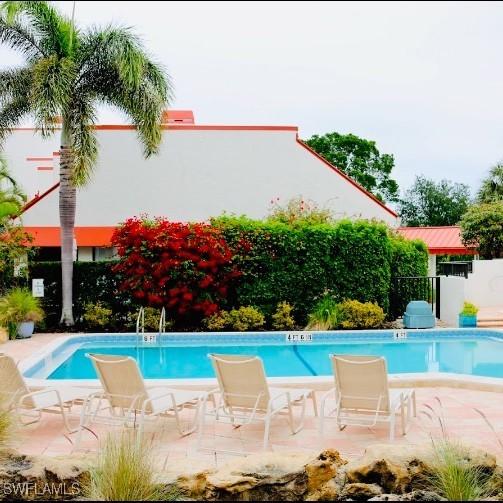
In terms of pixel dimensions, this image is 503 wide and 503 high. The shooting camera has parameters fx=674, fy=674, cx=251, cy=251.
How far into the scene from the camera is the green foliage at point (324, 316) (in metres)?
20.1

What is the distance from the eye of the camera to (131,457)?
4973 millimetres

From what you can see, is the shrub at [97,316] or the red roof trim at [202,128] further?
the red roof trim at [202,128]

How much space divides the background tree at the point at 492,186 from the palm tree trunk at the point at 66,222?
77.1 ft

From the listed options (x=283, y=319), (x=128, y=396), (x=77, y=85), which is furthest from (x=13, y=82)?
(x=128, y=396)

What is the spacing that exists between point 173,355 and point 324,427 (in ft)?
30.4

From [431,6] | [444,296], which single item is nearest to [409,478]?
[431,6]

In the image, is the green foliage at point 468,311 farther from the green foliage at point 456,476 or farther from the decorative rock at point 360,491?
the decorative rock at point 360,491

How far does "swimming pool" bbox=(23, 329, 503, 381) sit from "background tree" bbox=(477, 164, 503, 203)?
17.7m

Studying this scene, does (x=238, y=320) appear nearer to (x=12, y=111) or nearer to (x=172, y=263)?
(x=172, y=263)

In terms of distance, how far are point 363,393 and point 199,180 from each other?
74.6ft

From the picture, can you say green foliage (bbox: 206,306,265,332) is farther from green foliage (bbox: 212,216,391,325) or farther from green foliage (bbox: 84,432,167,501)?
green foliage (bbox: 84,432,167,501)

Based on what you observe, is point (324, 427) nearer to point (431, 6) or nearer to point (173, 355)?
point (431, 6)

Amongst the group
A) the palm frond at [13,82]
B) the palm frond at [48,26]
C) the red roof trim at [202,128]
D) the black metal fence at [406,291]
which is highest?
the palm frond at [48,26]

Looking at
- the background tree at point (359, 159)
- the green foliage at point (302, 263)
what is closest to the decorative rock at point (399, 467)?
the green foliage at point (302, 263)
